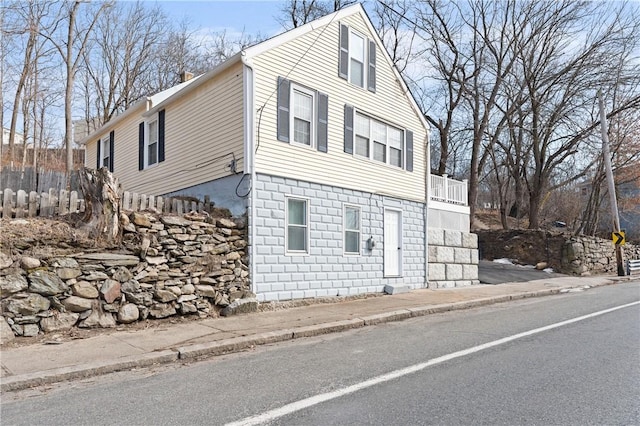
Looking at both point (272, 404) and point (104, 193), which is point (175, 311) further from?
point (272, 404)

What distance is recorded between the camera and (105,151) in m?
17.6

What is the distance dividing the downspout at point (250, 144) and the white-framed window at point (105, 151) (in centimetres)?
914

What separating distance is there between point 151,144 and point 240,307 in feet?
24.1

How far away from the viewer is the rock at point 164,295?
847 centimetres

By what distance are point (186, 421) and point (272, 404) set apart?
786 mm

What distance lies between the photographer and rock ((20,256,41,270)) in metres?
7.10

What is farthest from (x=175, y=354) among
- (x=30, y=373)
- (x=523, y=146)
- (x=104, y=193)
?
(x=523, y=146)

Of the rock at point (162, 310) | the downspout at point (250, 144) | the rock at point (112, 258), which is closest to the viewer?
the rock at point (112, 258)

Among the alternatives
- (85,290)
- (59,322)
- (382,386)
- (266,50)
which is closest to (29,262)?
(85,290)

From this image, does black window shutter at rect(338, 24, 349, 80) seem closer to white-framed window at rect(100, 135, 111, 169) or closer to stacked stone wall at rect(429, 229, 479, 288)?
stacked stone wall at rect(429, 229, 479, 288)

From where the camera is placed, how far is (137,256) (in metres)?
8.36

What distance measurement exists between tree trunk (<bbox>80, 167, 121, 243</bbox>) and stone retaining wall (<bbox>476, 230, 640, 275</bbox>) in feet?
66.5

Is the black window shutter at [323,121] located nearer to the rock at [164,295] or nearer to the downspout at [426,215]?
the downspout at [426,215]

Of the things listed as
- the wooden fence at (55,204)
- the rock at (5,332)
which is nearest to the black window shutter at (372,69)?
the wooden fence at (55,204)
